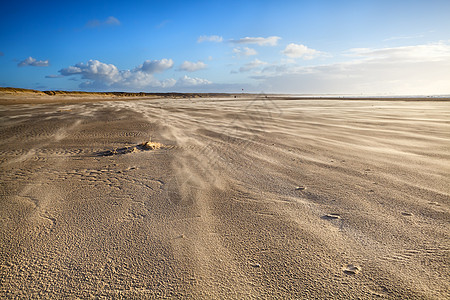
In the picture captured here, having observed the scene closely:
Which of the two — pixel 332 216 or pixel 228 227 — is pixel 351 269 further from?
pixel 228 227

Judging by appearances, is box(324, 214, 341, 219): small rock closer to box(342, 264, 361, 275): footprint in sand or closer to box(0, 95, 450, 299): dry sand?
box(0, 95, 450, 299): dry sand

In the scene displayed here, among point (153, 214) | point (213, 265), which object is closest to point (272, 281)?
point (213, 265)

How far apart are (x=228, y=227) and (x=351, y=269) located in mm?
1033

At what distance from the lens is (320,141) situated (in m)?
6.18

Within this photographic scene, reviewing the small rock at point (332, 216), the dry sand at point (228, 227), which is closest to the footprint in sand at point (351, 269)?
the dry sand at point (228, 227)

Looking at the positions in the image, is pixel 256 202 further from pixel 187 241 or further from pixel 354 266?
pixel 354 266

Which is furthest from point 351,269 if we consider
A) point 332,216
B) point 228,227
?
point 228,227

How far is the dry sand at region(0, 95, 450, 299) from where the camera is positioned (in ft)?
5.15

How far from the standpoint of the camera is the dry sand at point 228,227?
1568 mm

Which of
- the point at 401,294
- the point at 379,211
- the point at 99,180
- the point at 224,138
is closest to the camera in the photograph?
the point at 401,294

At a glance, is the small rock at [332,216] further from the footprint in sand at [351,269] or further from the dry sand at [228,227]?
the footprint in sand at [351,269]

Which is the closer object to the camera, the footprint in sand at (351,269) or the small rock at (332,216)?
the footprint in sand at (351,269)

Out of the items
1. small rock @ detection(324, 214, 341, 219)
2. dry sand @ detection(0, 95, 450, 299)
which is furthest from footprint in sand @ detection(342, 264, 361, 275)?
small rock @ detection(324, 214, 341, 219)

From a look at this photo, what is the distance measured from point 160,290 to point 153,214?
1099 mm
